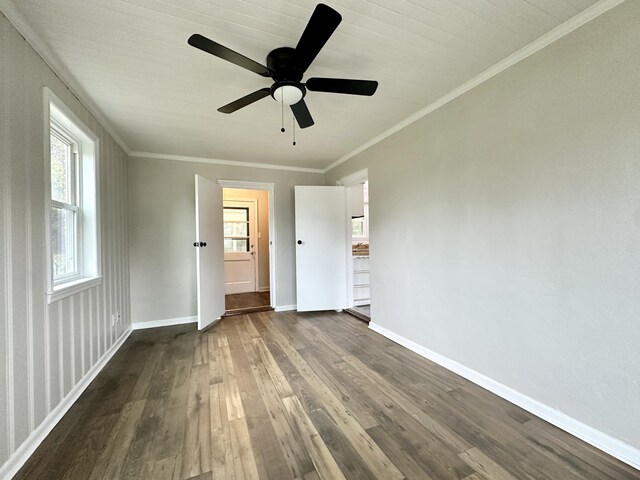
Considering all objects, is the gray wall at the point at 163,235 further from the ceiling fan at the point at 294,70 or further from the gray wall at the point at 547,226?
the gray wall at the point at 547,226

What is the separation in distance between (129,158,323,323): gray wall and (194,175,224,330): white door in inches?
13.9

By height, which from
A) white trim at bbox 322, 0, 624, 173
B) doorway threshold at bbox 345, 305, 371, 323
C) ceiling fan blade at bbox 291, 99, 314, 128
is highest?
white trim at bbox 322, 0, 624, 173

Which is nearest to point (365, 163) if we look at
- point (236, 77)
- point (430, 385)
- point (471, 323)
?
point (236, 77)

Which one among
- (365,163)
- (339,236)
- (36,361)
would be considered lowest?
(36,361)

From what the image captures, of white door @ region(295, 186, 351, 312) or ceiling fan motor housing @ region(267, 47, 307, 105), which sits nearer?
ceiling fan motor housing @ region(267, 47, 307, 105)

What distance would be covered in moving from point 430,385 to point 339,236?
7.69ft

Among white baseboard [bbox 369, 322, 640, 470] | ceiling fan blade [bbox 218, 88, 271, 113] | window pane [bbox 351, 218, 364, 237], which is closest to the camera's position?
white baseboard [bbox 369, 322, 640, 470]

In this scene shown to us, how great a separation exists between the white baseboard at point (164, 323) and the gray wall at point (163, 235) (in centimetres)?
4

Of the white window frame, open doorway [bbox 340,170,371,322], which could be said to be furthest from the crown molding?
open doorway [bbox 340,170,371,322]

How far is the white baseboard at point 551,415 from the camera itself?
131 cm

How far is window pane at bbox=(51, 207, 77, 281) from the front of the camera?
1.90m

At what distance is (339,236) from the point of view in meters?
3.96

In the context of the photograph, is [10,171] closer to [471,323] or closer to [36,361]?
[36,361]

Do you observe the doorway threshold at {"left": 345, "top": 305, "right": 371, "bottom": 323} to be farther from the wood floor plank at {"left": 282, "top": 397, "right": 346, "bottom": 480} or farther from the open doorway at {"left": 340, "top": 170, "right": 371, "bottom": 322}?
the wood floor plank at {"left": 282, "top": 397, "right": 346, "bottom": 480}
